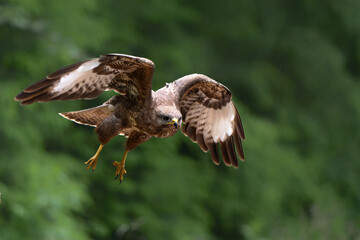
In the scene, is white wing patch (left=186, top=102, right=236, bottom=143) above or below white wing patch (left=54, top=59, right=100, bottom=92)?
below

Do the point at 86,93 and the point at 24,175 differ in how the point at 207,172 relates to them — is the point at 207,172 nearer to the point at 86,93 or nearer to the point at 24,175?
the point at 24,175

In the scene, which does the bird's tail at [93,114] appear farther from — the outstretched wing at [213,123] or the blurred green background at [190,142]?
the blurred green background at [190,142]

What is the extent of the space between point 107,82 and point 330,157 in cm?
1172

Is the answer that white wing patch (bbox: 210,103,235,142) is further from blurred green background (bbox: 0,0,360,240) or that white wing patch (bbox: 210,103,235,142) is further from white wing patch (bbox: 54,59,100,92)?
blurred green background (bbox: 0,0,360,240)

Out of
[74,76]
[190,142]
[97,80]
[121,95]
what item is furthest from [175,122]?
[190,142]

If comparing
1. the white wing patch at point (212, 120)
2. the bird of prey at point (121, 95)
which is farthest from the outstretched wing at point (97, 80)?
the white wing patch at point (212, 120)

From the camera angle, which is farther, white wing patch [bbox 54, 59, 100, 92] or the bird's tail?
the bird's tail

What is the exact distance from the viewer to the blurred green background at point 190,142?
38.8ft

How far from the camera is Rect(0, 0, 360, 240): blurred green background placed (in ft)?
38.8

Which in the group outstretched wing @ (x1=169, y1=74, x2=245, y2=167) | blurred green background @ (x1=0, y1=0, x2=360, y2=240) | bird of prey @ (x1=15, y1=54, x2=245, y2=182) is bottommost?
blurred green background @ (x1=0, y1=0, x2=360, y2=240)

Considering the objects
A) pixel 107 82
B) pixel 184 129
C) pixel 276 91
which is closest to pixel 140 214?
pixel 276 91

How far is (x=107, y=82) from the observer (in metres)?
5.93

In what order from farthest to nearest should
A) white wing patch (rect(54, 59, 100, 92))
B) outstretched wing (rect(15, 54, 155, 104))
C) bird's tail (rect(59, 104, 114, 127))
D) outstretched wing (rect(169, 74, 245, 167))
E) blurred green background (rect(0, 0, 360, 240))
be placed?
blurred green background (rect(0, 0, 360, 240)) → outstretched wing (rect(169, 74, 245, 167)) → bird's tail (rect(59, 104, 114, 127)) → white wing patch (rect(54, 59, 100, 92)) → outstretched wing (rect(15, 54, 155, 104))

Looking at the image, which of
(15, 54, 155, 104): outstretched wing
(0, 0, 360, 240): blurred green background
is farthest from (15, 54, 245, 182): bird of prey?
(0, 0, 360, 240): blurred green background
